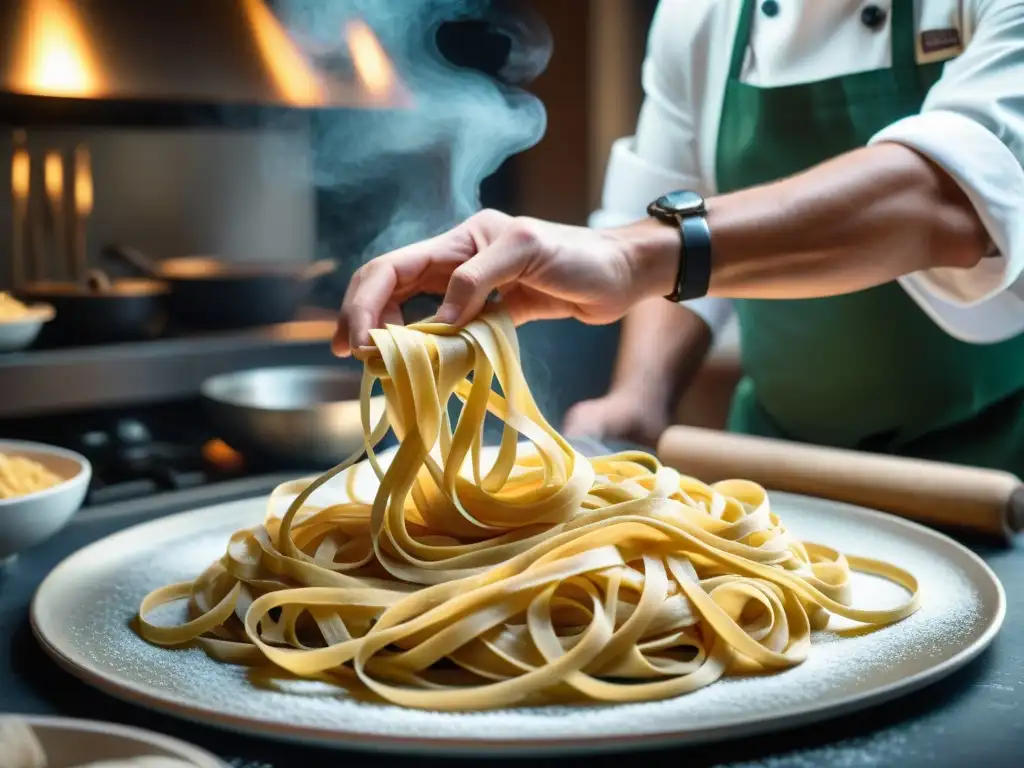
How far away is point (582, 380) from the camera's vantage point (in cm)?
276

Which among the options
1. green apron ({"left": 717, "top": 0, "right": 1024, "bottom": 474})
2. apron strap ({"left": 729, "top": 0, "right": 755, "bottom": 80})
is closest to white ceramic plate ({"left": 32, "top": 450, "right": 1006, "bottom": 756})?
green apron ({"left": 717, "top": 0, "right": 1024, "bottom": 474})

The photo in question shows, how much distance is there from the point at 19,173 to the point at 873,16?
1.97 metres

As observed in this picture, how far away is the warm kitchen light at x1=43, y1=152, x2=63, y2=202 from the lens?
269 cm

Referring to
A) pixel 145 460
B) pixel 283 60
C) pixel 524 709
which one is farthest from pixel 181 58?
pixel 524 709

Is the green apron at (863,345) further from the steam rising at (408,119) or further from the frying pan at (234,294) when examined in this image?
the frying pan at (234,294)

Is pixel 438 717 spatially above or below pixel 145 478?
above

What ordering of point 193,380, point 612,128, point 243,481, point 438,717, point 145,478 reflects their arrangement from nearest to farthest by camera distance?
point 438,717
point 243,481
point 145,478
point 193,380
point 612,128

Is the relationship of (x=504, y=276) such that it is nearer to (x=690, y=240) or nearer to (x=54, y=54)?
(x=690, y=240)

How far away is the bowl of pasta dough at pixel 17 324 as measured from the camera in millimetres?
2219

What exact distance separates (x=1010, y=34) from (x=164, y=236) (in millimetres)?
2214

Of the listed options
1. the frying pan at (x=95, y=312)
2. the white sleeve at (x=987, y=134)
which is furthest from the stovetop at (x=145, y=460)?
the white sleeve at (x=987, y=134)

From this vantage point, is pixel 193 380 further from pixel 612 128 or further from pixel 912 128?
pixel 912 128

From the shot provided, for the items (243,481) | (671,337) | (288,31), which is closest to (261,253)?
(288,31)

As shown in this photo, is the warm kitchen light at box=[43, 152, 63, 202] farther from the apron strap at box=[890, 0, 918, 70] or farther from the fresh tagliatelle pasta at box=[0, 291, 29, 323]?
the apron strap at box=[890, 0, 918, 70]
